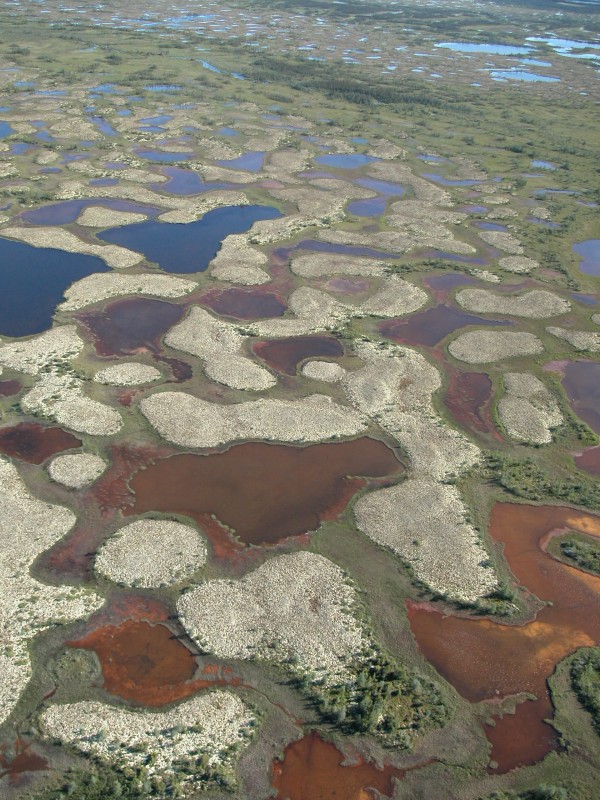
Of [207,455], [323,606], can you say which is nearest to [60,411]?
[207,455]

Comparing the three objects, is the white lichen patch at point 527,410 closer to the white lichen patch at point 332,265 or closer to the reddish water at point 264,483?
the reddish water at point 264,483

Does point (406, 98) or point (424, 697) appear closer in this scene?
point (424, 697)

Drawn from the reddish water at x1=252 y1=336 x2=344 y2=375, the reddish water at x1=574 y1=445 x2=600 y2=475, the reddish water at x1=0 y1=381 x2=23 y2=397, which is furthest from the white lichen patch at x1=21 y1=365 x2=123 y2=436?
the reddish water at x1=574 y1=445 x2=600 y2=475

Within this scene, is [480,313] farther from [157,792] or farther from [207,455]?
[157,792]

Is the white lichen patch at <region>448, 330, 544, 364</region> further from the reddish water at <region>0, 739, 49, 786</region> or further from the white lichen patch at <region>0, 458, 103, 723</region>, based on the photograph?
the reddish water at <region>0, 739, 49, 786</region>

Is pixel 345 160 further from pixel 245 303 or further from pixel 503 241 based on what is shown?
pixel 245 303
